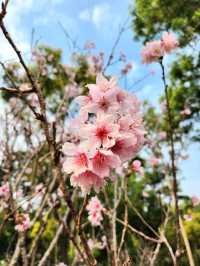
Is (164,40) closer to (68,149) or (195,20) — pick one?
(68,149)

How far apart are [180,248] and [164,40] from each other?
126 cm

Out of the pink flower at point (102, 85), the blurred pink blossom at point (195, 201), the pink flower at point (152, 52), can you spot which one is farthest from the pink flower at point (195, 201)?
the pink flower at point (102, 85)

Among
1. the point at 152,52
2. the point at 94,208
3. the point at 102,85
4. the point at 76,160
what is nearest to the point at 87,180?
the point at 76,160

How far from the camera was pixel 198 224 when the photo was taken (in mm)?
17391

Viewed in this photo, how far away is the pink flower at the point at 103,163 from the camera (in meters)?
1.23

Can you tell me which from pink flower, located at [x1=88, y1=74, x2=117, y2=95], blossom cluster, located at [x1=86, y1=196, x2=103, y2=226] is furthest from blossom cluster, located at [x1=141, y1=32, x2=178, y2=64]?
blossom cluster, located at [x1=86, y1=196, x2=103, y2=226]

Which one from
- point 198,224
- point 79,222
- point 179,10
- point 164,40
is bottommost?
point 79,222

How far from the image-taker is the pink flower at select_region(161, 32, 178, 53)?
106 inches

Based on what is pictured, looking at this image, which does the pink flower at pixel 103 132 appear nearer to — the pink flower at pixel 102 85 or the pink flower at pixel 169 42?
the pink flower at pixel 102 85

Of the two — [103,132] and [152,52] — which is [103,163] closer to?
[103,132]

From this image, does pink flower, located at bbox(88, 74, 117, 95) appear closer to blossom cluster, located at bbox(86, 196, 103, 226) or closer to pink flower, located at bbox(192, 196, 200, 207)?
blossom cluster, located at bbox(86, 196, 103, 226)

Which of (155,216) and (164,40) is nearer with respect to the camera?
(164,40)

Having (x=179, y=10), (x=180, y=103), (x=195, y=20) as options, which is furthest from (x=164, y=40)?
(x=180, y=103)

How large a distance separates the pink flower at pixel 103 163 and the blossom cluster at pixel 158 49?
5.24 feet
